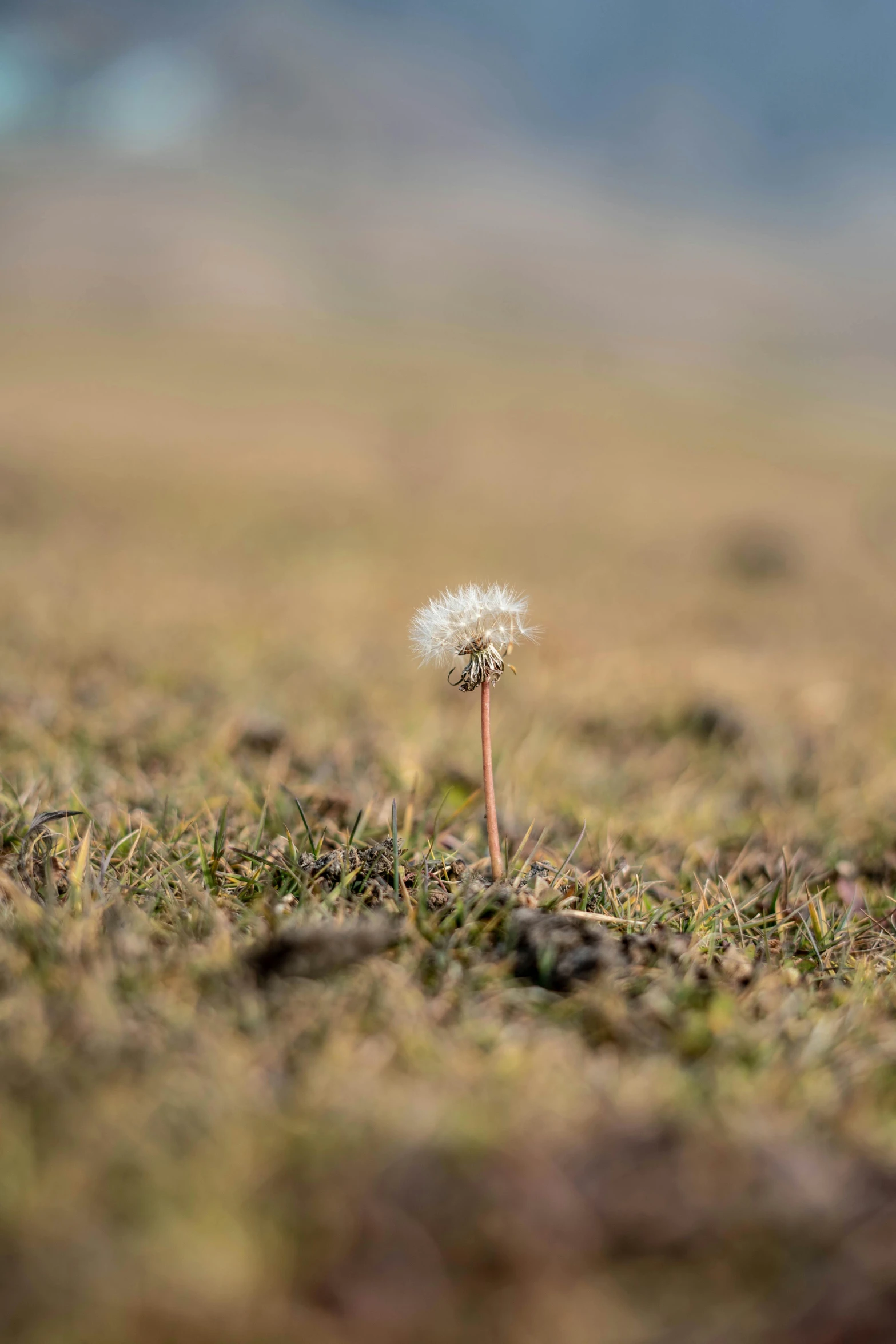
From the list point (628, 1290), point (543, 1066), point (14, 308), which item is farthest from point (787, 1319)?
point (14, 308)

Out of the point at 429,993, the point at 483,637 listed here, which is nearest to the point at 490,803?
the point at 483,637

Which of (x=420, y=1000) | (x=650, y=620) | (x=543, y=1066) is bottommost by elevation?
(x=543, y=1066)

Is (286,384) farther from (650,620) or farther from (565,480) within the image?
(650,620)

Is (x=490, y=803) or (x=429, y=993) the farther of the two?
(x=490, y=803)

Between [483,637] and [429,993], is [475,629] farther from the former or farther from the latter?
[429,993]

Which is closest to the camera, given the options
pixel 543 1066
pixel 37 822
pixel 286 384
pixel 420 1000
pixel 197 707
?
pixel 543 1066

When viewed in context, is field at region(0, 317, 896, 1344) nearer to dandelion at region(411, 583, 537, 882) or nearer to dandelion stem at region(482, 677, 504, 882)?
dandelion stem at region(482, 677, 504, 882)

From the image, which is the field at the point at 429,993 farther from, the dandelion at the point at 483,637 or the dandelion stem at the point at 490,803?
the dandelion at the point at 483,637

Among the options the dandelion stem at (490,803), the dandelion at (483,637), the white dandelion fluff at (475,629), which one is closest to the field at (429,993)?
the dandelion stem at (490,803)
